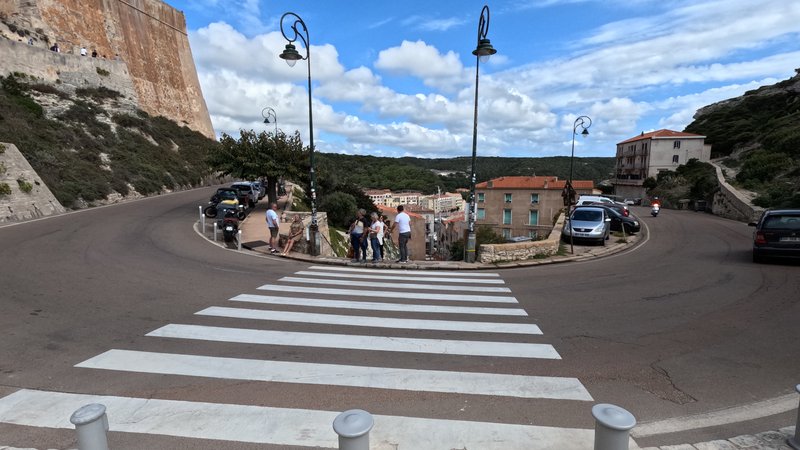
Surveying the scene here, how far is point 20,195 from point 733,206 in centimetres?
4174

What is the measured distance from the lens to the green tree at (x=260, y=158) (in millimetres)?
22672

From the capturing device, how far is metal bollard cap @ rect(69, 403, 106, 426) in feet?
8.14

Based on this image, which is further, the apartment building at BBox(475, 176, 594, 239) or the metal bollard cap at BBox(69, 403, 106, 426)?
the apartment building at BBox(475, 176, 594, 239)

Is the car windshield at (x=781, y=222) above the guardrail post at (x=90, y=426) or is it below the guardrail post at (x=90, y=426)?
above

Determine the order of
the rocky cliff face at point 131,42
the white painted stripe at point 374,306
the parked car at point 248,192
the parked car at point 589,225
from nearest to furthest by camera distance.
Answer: the white painted stripe at point 374,306
the parked car at point 589,225
the parked car at point 248,192
the rocky cliff face at point 131,42

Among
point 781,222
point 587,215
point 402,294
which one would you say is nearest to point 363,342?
point 402,294

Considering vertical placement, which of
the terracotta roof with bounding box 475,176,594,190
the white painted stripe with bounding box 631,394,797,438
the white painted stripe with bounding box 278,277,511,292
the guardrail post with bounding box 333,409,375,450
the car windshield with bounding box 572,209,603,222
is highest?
the terracotta roof with bounding box 475,176,594,190

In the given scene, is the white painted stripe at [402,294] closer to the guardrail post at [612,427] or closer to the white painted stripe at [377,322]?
the white painted stripe at [377,322]

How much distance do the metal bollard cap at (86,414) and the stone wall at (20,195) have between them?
21.2 m

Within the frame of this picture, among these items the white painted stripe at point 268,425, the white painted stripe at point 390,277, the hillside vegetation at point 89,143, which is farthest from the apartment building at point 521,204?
the white painted stripe at point 268,425

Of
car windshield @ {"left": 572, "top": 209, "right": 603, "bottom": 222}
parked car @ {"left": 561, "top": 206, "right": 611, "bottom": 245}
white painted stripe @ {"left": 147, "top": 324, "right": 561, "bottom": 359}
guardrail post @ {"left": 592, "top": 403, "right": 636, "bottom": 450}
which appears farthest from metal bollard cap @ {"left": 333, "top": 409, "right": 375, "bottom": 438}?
car windshield @ {"left": 572, "top": 209, "right": 603, "bottom": 222}

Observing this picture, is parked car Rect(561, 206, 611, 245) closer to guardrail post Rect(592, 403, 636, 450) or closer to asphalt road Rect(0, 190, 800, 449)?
asphalt road Rect(0, 190, 800, 449)

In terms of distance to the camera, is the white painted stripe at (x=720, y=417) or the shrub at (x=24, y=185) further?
the shrub at (x=24, y=185)

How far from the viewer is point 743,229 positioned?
64.1 ft
